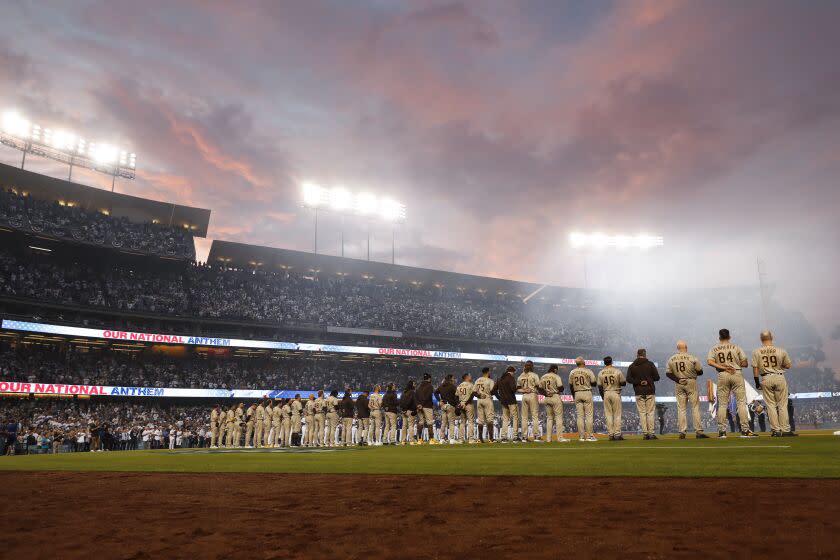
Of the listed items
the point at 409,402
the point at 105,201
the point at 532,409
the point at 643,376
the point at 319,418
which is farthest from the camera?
the point at 105,201

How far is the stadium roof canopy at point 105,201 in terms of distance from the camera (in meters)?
38.5

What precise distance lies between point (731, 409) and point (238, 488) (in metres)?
23.8

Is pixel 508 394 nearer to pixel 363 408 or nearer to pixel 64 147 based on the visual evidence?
pixel 363 408

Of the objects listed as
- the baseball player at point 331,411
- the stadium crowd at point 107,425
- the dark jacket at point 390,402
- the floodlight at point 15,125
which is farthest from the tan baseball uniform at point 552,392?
the floodlight at point 15,125

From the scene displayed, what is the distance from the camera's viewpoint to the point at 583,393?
14391mm

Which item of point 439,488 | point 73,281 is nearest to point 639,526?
point 439,488

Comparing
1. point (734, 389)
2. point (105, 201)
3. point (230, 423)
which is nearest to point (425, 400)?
point (734, 389)

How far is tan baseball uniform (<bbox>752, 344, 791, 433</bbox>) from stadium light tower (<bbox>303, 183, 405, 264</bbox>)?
136ft

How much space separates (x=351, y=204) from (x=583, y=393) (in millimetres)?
39264

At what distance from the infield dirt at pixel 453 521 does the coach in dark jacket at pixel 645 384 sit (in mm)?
7691

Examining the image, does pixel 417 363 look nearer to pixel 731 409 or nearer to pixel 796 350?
pixel 731 409

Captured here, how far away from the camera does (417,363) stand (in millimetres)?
51812

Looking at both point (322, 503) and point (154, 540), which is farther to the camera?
point (322, 503)

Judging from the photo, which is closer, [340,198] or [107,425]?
[107,425]
